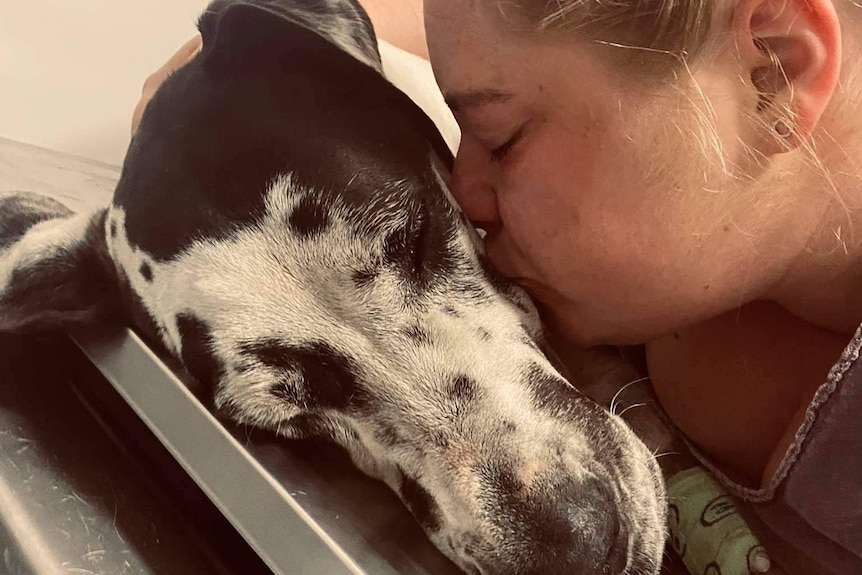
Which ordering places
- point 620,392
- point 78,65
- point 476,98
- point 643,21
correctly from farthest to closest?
point 78,65 < point 620,392 < point 476,98 < point 643,21

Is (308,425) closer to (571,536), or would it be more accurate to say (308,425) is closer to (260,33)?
(571,536)

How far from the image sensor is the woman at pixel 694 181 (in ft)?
2.92

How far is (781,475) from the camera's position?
41.1 inches

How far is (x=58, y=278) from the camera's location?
126 cm

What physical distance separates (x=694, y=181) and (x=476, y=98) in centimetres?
27

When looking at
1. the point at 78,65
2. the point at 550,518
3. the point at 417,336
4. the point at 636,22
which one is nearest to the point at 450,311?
the point at 417,336

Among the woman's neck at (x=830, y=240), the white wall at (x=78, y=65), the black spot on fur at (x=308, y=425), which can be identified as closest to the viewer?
the woman's neck at (x=830, y=240)

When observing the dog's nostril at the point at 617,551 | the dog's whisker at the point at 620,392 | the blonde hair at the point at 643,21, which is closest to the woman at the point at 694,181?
the blonde hair at the point at 643,21

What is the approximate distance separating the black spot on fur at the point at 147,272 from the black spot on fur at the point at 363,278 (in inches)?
11.2

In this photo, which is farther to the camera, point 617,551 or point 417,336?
point 417,336

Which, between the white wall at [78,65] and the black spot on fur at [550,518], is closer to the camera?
the black spot on fur at [550,518]

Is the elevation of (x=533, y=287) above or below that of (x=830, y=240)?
below

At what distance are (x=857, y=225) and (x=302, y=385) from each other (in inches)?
27.9

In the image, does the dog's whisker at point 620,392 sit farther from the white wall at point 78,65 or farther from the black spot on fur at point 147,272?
the white wall at point 78,65
